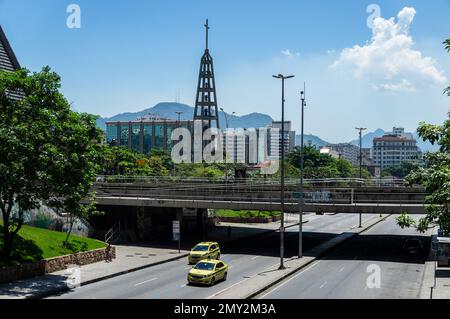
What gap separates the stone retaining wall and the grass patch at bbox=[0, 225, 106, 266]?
0.55 meters

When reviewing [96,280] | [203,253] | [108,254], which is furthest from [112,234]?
[96,280]

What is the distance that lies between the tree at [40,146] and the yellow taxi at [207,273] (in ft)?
28.5

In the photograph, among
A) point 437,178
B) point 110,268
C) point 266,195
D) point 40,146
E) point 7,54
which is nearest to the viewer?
point 437,178

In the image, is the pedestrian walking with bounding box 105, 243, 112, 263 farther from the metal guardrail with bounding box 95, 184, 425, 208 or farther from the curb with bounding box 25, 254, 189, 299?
the metal guardrail with bounding box 95, 184, 425, 208

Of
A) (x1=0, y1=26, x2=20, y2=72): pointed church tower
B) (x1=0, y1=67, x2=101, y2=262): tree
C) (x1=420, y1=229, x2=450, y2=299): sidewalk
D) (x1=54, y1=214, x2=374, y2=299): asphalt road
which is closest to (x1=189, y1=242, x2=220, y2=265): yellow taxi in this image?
(x1=54, y1=214, x2=374, y2=299): asphalt road

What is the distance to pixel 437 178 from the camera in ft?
61.5

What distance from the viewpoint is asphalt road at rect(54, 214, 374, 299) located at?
30.9 m

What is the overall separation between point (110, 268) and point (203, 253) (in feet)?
24.4

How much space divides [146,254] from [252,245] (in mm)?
13270

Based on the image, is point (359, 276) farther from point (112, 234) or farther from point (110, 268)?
point (112, 234)

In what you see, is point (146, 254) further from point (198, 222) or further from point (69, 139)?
point (198, 222)

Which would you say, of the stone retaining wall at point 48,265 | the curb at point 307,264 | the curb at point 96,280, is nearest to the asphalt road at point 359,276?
the curb at point 307,264

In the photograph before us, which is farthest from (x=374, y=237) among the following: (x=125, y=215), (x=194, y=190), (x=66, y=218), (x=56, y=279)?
(x=56, y=279)

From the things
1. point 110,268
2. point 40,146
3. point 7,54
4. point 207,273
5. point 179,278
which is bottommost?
point 179,278
